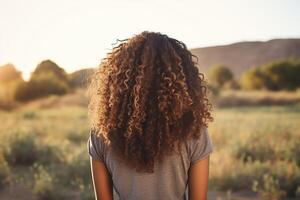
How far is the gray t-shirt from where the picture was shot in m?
2.16

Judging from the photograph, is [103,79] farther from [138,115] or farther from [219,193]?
[219,193]

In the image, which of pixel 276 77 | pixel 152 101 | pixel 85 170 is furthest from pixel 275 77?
pixel 152 101

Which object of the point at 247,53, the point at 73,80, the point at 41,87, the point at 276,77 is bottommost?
the point at 276,77

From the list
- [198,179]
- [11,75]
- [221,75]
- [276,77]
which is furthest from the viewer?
[221,75]

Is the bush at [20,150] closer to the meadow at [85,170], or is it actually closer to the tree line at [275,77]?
the meadow at [85,170]

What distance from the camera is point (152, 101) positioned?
210cm

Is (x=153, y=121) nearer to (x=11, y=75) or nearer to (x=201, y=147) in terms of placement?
(x=201, y=147)

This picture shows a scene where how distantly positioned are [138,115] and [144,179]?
293 millimetres

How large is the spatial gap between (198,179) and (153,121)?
345 millimetres

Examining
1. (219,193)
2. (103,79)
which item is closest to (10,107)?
(219,193)

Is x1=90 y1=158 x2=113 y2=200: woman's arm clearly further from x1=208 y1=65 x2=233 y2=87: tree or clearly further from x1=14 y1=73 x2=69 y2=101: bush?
x1=208 y1=65 x2=233 y2=87: tree

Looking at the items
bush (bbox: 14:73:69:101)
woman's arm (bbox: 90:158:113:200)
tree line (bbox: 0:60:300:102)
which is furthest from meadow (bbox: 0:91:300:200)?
bush (bbox: 14:73:69:101)

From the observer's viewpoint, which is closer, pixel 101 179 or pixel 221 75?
pixel 101 179

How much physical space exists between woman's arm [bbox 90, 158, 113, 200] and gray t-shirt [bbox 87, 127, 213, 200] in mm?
70
